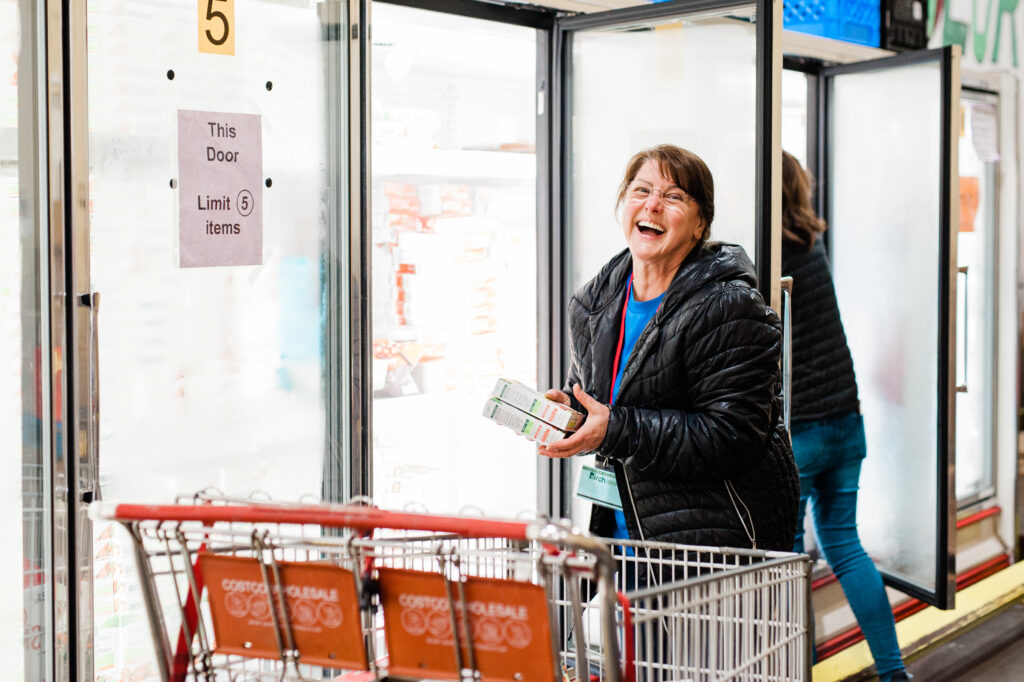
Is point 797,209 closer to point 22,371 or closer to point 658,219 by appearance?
point 658,219

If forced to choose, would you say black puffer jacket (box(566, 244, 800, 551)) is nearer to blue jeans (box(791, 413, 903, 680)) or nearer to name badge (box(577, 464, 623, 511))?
name badge (box(577, 464, 623, 511))

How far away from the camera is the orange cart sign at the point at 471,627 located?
1513mm

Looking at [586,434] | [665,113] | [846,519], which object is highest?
[665,113]

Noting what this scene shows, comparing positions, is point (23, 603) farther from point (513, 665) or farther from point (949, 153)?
point (949, 153)

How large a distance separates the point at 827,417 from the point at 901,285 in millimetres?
797

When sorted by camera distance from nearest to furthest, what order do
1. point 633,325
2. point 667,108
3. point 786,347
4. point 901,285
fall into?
1. point 633,325
2. point 667,108
3. point 786,347
4. point 901,285

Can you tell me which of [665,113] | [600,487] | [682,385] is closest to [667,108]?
[665,113]

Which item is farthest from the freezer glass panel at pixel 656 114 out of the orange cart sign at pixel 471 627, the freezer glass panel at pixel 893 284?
the orange cart sign at pixel 471 627

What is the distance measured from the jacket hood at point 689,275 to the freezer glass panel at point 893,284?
185 centimetres

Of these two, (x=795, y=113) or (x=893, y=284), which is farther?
A: (x=795, y=113)

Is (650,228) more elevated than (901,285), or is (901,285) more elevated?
(650,228)

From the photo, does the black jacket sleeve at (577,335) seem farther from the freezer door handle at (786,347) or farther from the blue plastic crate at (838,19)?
the blue plastic crate at (838,19)

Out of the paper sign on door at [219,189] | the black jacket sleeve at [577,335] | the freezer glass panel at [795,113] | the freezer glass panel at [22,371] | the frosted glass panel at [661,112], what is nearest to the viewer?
the freezer glass panel at [22,371]

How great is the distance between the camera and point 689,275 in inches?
99.9
